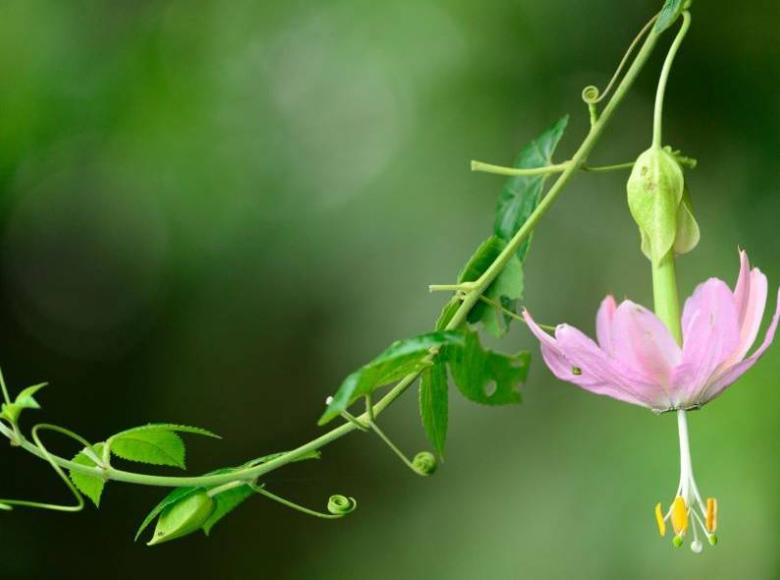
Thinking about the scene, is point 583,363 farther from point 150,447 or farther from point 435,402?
point 150,447

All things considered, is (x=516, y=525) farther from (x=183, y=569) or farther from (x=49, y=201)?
(x=49, y=201)

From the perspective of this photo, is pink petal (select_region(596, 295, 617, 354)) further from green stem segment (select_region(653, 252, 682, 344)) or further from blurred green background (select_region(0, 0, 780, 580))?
blurred green background (select_region(0, 0, 780, 580))

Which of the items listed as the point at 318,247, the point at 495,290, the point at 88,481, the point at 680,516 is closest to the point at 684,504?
the point at 680,516

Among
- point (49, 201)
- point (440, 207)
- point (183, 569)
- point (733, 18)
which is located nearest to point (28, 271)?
point (49, 201)

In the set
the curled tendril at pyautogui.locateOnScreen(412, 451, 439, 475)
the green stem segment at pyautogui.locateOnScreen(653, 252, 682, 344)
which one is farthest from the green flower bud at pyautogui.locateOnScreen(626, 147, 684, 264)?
the curled tendril at pyautogui.locateOnScreen(412, 451, 439, 475)

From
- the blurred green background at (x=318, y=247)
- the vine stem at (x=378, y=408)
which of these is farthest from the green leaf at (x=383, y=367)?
the blurred green background at (x=318, y=247)

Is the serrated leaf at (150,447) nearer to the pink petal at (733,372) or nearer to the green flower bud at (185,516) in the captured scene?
the green flower bud at (185,516)
